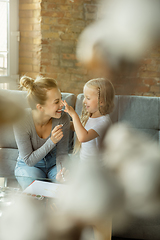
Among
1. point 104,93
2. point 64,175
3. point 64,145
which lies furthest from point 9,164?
point 104,93

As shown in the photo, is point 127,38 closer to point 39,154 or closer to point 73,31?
point 73,31

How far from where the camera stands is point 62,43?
183 mm

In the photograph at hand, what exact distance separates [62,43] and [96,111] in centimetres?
28

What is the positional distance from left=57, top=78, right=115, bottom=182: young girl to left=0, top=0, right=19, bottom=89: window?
7 cm

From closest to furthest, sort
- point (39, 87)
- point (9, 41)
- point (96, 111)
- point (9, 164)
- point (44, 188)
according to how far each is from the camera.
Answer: point (9, 41) < point (39, 87) < point (96, 111) < point (44, 188) < point (9, 164)

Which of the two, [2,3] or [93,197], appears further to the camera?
[93,197]

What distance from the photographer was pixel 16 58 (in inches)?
6.6

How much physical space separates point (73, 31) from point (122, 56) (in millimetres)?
47

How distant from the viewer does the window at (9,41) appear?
0.43ft

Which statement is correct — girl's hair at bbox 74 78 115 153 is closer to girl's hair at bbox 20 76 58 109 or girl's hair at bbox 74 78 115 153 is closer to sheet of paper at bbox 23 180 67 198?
girl's hair at bbox 20 76 58 109

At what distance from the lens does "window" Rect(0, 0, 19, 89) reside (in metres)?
0.13

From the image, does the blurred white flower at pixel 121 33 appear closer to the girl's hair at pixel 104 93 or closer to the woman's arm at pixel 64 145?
the girl's hair at pixel 104 93

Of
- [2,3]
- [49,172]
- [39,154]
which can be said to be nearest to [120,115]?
[2,3]

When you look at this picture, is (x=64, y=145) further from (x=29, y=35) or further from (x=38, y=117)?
(x=29, y=35)
